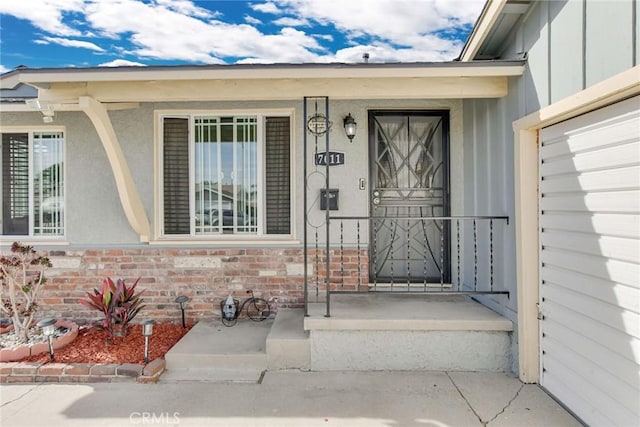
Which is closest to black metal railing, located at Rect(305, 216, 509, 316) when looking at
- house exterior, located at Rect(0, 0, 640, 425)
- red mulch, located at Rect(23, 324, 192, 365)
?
house exterior, located at Rect(0, 0, 640, 425)

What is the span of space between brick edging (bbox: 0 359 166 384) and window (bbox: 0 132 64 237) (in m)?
1.96

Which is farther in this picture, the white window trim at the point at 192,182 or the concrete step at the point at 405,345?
the white window trim at the point at 192,182

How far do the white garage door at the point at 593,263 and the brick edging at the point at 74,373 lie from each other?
3658 mm

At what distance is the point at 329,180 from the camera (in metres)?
4.63

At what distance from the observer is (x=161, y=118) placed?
4742 mm

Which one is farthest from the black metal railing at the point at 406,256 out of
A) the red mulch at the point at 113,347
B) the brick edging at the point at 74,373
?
the brick edging at the point at 74,373

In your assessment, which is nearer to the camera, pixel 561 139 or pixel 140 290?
pixel 561 139

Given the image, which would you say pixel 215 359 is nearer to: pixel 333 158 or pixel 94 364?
pixel 94 364

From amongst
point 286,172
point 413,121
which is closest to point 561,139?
point 413,121

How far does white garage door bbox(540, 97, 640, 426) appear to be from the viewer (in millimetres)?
2324

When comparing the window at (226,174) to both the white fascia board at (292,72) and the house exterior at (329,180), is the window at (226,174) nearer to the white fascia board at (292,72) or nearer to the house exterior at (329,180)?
the house exterior at (329,180)

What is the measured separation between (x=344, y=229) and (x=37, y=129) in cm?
433

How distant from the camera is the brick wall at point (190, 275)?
4.67m

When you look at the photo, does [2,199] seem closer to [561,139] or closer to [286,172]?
[286,172]
